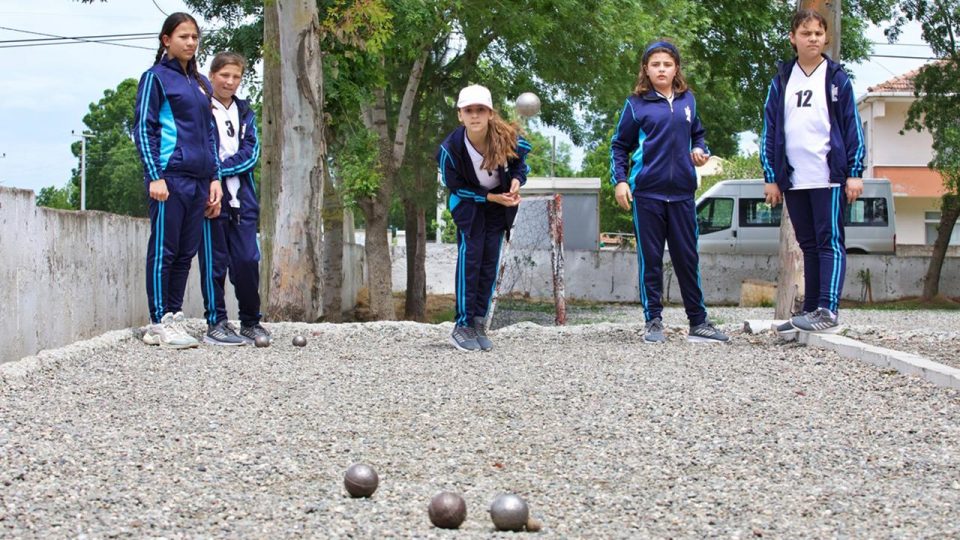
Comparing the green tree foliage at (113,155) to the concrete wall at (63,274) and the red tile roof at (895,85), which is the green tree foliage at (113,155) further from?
the concrete wall at (63,274)

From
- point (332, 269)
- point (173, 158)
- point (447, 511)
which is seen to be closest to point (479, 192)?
point (173, 158)

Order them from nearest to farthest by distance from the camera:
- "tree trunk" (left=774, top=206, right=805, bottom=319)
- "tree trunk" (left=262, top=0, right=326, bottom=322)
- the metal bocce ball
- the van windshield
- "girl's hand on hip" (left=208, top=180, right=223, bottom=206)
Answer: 1. "girl's hand on hip" (left=208, top=180, right=223, bottom=206)
2. "tree trunk" (left=774, top=206, right=805, bottom=319)
3. "tree trunk" (left=262, top=0, right=326, bottom=322)
4. the metal bocce ball
5. the van windshield

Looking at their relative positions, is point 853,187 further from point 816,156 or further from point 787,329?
point 787,329

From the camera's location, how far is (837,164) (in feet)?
25.0

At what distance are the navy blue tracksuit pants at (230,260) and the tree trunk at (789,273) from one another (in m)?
4.29

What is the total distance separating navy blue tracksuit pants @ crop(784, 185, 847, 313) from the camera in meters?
7.63

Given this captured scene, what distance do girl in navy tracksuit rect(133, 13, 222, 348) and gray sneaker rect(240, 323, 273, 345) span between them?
546mm

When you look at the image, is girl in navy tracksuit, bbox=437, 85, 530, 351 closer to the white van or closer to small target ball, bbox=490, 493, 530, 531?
small target ball, bbox=490, 493, 530, 531

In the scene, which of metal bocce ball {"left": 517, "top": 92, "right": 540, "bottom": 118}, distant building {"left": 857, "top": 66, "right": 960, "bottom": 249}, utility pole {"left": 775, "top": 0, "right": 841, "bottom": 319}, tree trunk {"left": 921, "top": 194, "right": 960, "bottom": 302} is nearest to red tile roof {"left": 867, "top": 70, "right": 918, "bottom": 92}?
distant building {"left": 857, "top": 66, "right": 960, "bottom": 249}

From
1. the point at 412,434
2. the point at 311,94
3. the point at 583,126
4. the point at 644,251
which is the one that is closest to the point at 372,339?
the point at 644,251

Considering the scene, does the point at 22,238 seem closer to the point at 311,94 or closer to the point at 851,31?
the point at 311,94

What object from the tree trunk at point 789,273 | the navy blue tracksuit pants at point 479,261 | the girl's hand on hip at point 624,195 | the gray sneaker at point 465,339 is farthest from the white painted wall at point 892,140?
the gray sneaker at point 465,339

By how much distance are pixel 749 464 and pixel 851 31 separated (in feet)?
57.8

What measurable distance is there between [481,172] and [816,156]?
2.11 metres
